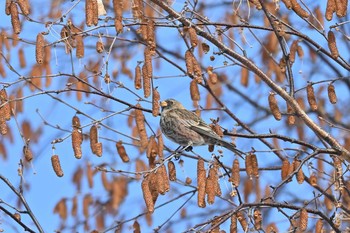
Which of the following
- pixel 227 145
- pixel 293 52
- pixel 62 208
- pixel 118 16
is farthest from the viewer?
pixel 62 208

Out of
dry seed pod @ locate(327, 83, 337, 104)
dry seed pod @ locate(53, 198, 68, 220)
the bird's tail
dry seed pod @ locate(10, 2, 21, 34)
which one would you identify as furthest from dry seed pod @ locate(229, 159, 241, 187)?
dry seed pod @ locate(53, 198, 68, 220)

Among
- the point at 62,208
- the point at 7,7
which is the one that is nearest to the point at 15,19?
the point at 7,7

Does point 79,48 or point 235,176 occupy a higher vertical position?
point 79,48

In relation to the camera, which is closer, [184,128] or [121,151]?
[121,151]

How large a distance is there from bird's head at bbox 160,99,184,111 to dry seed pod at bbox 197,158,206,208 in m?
2.43

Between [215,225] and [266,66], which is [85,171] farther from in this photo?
[215,225]

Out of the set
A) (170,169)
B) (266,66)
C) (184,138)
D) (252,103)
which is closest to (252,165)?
(170,169)

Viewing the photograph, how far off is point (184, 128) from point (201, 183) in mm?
2147

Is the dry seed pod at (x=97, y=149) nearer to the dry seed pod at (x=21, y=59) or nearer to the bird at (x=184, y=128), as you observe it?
the bird at (x=184, y=128)

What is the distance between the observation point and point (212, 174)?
5.14 meters

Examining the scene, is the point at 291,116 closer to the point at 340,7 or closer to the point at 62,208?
the point at 340,7

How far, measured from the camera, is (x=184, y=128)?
729cm

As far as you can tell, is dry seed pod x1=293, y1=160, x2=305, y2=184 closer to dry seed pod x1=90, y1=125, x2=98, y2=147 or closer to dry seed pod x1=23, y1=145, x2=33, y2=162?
dry seed pod x1=90, y1=125, x2=98, y2=147

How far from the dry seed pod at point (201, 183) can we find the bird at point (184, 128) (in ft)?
5.22
